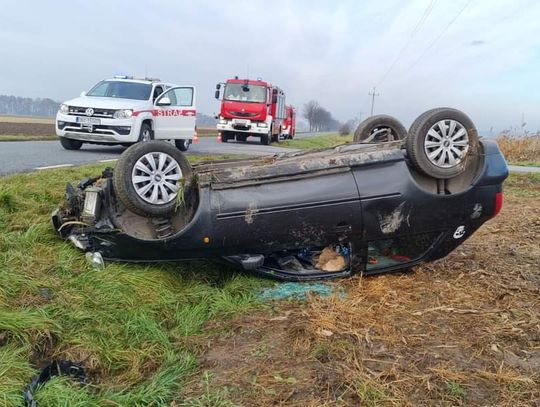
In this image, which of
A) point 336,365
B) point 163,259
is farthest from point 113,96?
point 336,365

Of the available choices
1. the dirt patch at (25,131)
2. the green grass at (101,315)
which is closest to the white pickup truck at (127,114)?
the green grass at (101,315)

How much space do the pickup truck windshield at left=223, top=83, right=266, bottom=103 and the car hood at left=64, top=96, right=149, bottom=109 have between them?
1024 centimetres

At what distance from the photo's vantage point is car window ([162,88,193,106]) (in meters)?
12.1

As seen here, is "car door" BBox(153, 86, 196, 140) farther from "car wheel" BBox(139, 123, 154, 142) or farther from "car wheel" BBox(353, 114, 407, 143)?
"car wheel" BBox(353, 114, 407, 143)

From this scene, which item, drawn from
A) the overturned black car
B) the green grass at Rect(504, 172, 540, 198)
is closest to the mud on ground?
the overturned black car

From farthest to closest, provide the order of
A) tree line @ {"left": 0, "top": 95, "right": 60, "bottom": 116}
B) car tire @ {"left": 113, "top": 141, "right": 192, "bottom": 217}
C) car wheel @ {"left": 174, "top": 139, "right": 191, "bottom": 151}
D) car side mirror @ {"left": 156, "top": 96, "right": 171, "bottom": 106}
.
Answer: tree line @ {"left": 0, "top": 95, "right": 60, "bottom": 116}, car wheel @ {"left": 174, "top": 139, "right": 191, "bottom": 151}, car side mirror @ {"left": 156, "top": 96, "right": 171, "bottom": 106}, car tire @ {"left": 113, "top": 141, "right": 192, "bottom": 217}

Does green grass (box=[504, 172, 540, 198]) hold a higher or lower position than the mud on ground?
higher

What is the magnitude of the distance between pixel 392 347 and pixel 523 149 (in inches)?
779

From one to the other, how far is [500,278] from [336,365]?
6.60 feet

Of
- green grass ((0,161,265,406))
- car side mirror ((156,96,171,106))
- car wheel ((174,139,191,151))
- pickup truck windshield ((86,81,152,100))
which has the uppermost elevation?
pickup truck windshield ((86,81,152,100))

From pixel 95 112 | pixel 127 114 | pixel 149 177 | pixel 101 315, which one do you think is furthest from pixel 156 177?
pixel 95 112

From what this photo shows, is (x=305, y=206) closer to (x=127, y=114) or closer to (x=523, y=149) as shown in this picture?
(x=127, y=114)

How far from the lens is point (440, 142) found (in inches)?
140

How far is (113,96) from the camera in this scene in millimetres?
11445
